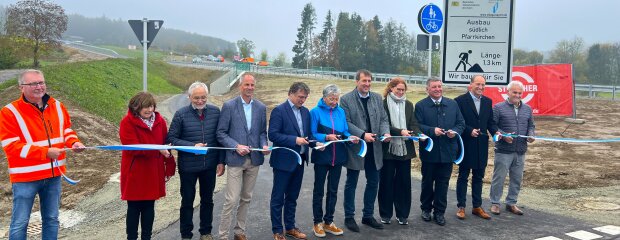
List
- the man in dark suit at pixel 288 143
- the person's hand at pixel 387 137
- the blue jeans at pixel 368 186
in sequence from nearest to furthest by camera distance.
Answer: the man in dark suit at pixel 288 143, the person's hand at pixel 387 137, the blue jeans at pixel 368 186

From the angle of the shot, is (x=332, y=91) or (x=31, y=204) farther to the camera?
(x=332, y=91)

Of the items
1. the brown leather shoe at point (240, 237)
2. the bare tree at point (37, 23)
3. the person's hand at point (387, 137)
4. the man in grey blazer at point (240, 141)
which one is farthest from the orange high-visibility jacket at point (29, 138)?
the bare tree at point (37, 23)

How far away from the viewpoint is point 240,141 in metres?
5.46

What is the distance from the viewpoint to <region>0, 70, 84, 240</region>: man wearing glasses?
443 centimetres

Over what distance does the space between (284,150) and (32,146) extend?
2.60 meters

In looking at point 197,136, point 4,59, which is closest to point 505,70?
point 197,136

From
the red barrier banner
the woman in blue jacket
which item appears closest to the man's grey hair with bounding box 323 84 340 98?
the woman in blue jacket

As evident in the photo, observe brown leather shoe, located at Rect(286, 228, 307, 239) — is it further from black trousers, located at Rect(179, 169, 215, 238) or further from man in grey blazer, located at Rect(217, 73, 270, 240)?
black trousers, located at Rect(179, 169, 215, 238)

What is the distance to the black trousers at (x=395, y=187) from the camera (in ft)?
21.0

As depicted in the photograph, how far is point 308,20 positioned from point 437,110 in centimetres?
9702

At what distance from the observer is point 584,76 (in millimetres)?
59375

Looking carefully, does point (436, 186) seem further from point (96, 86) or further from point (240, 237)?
point (96, 86)

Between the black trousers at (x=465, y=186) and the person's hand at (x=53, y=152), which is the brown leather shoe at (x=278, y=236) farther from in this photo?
the black trousers at (x=465, y=186)

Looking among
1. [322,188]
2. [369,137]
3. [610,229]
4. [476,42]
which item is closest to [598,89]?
[476,42]
